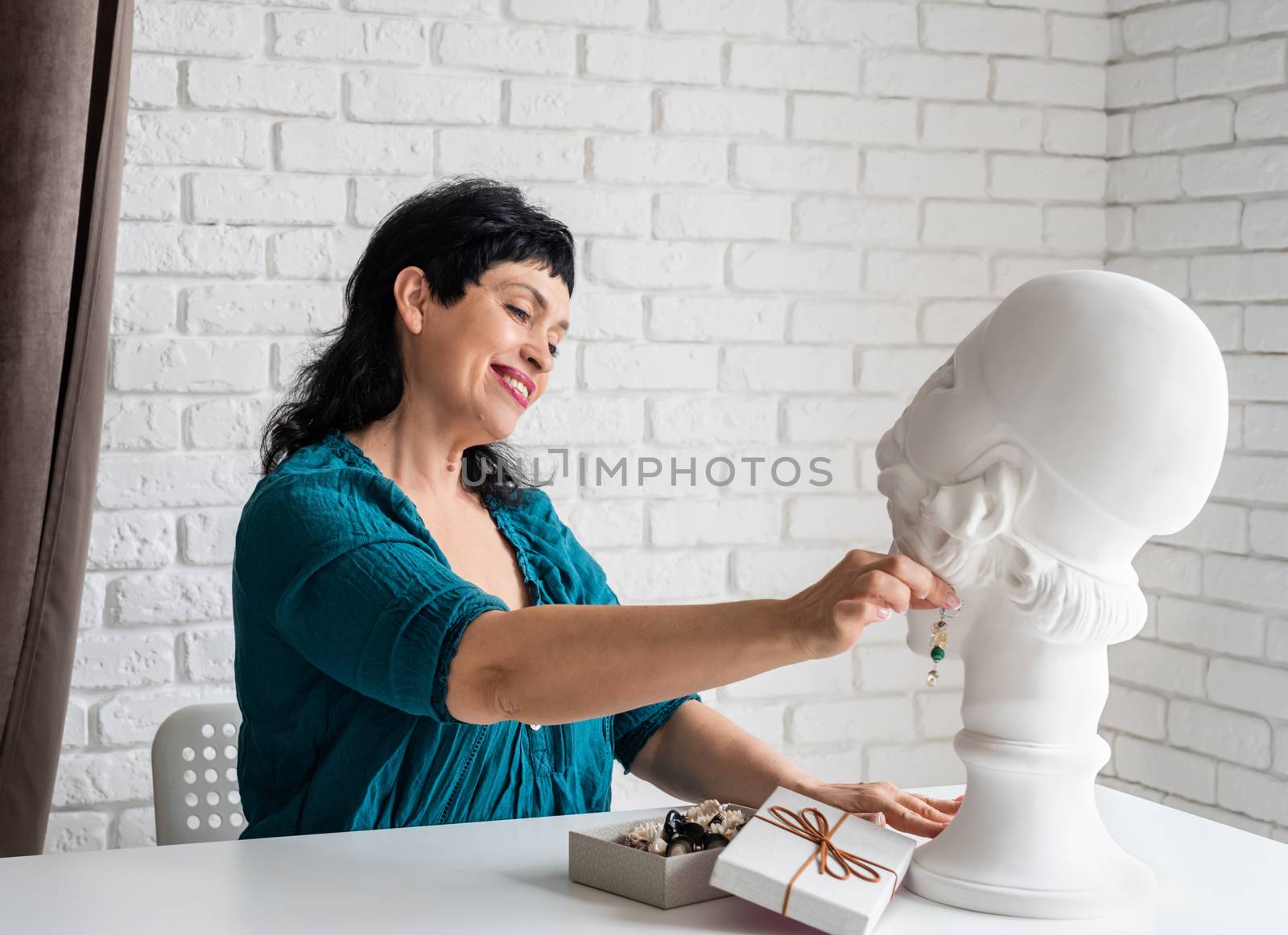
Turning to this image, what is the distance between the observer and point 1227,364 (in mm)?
2346

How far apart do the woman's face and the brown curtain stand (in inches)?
14.3

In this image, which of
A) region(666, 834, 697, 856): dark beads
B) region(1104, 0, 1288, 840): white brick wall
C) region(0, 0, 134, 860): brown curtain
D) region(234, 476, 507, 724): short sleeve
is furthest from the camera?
region(1104, 0, 1288, 840): white brick wall

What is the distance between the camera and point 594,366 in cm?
227

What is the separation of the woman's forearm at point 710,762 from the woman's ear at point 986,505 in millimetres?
470

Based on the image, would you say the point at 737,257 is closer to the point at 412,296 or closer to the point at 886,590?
the point at 412,296

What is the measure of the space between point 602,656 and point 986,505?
0.33 meters

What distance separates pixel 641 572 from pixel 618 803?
15.7 inches

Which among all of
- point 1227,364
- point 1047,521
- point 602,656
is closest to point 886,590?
point 1047,521

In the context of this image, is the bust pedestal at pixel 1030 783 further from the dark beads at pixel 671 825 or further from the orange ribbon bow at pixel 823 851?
the dark beads at pixel 671 825

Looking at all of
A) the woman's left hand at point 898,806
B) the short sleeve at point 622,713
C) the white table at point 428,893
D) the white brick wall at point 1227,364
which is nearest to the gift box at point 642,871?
the white table at point 428,893

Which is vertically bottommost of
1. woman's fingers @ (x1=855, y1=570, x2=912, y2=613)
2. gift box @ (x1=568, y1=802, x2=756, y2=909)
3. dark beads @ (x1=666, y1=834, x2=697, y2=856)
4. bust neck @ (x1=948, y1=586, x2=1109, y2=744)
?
gift box @ (x1=568, y1=802, x2=756, y2=909)

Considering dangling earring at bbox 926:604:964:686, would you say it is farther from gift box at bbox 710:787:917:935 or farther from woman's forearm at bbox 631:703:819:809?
woman's forearm at bbox 631:703:819:809

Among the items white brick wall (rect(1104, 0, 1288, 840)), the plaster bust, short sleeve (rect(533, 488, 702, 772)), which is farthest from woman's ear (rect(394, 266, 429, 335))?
white brick wall (rect(1104, 0, 1288, 840))

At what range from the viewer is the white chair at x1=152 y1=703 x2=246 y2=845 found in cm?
176
